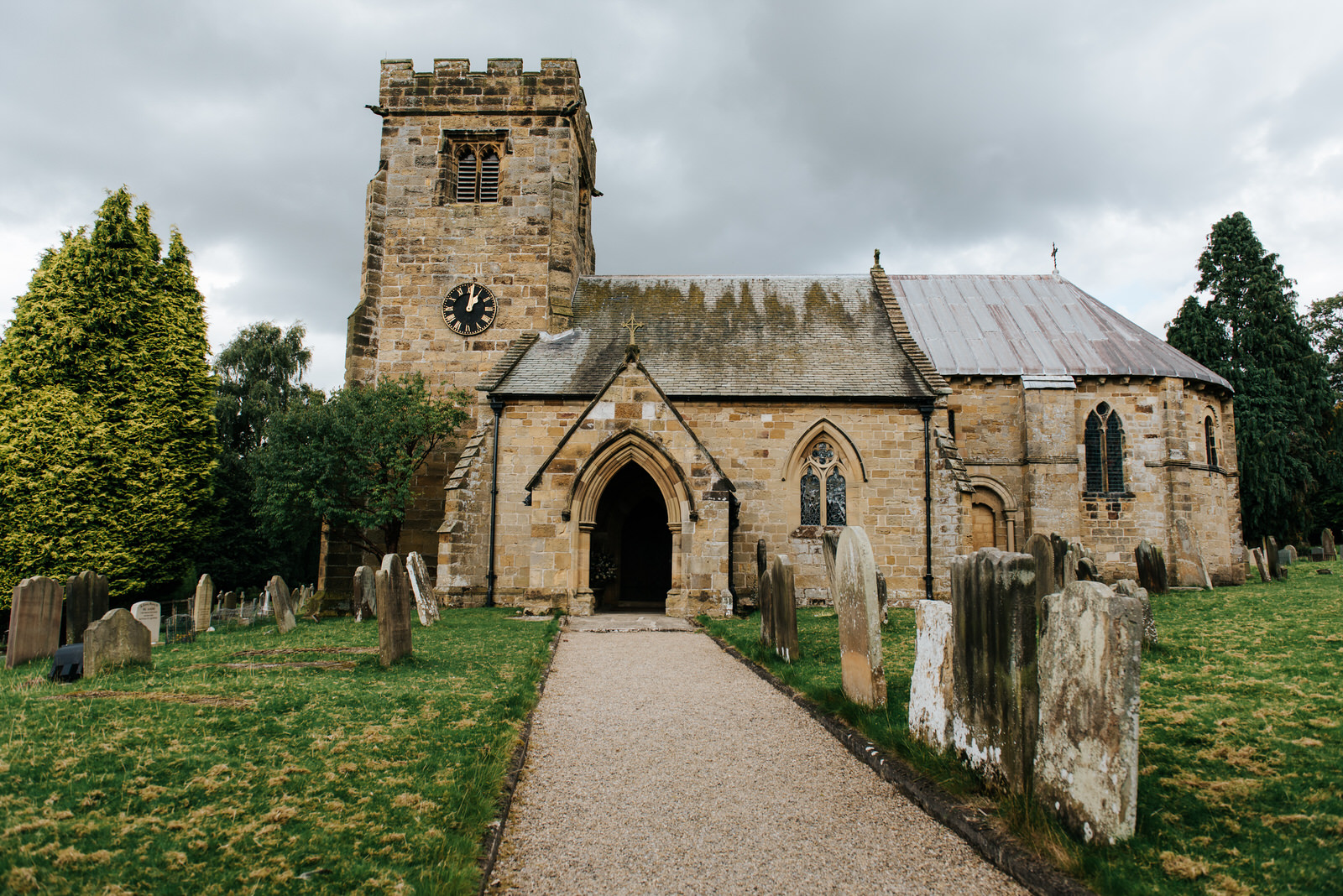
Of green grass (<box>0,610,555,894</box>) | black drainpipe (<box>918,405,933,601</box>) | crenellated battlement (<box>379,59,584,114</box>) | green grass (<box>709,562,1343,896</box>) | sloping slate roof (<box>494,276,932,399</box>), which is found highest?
crenellated battlement (<box>379,59,584,114</box>)

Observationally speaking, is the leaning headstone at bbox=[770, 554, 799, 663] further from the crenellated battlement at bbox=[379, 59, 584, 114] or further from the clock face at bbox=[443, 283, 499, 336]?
the crenellated battlement at bbox=[379, 59, 584, 114]

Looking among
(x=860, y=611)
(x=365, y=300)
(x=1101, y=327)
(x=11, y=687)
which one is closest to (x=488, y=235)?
(x=365, y=300)

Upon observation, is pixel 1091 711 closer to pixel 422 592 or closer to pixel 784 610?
pixel 784 610

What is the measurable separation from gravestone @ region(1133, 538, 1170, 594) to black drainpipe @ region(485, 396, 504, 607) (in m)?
5.44

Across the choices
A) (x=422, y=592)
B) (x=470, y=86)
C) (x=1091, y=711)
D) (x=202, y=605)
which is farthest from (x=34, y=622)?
(x=470, y=86)

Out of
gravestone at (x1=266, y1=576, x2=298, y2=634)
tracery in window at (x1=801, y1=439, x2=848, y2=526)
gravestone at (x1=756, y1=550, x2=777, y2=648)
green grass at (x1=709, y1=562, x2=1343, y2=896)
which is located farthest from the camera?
tracery in window at (x1=801, y1=439, x2=848, y2=526)

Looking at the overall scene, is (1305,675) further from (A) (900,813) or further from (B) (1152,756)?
(A) (900,813)

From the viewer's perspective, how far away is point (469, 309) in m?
21.3

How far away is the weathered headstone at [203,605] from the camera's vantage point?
13781 mm

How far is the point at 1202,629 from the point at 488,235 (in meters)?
19.5

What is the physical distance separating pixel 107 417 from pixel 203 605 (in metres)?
8.34

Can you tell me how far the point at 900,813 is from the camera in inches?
185

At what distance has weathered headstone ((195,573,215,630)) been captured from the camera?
13781 millimetres

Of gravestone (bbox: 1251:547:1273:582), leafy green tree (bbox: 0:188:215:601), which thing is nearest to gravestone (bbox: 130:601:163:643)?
leafy green tree (bbox: 0:188:215:601)
